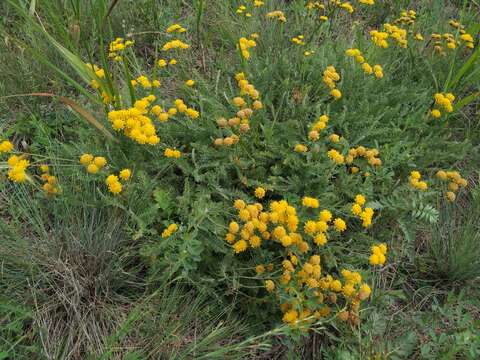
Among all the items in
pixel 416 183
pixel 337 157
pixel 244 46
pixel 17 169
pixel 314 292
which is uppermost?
pixel 244 46

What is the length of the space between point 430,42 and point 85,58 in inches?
106

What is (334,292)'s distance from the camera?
69.8 inches

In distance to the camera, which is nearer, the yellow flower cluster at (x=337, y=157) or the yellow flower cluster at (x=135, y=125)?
the yellow flower cluster at (x=135, y=125)

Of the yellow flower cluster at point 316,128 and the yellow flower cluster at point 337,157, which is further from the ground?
the yellow flower cluster at point 316,128

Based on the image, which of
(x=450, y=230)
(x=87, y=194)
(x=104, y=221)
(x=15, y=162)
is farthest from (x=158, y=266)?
(x=450, y=230)

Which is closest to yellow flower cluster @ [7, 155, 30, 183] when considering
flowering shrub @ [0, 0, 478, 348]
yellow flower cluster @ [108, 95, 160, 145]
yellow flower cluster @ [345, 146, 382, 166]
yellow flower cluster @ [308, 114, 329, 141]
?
flowering shrub @ [0, 0, 478, 348]

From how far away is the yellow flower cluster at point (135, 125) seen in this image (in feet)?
6.13

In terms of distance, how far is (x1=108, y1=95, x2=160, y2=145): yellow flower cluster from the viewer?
6.13 feet

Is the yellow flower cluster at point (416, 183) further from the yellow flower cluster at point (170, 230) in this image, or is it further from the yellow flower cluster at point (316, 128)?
the yellow flower cluster at point (170, 230)

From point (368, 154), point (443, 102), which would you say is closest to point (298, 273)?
point (368, 154)

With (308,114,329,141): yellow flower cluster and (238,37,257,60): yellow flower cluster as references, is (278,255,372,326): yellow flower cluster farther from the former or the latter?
(238,37,257,60): yellow flower cluster

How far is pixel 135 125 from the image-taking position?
189cm

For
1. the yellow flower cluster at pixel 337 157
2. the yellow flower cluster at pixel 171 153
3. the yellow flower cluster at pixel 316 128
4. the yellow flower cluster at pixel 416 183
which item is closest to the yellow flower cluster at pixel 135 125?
the yellow flower cluster at pixel 171 153

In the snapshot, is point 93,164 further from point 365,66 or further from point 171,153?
point 365,66
